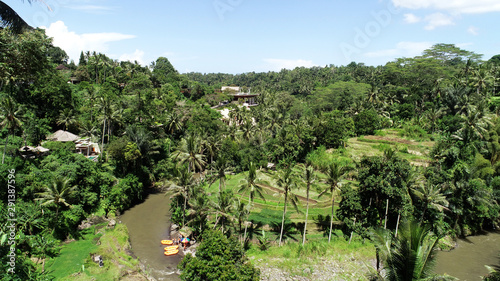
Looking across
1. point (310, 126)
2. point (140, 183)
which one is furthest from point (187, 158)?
point (310, 126)

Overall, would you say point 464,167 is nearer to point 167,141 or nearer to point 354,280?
point 354,280

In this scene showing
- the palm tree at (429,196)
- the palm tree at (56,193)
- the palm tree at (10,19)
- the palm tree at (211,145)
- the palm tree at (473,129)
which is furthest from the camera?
the palm tree at (211,145)

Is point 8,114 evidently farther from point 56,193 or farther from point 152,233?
point 152,233

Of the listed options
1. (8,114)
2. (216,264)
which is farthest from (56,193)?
(216,264)

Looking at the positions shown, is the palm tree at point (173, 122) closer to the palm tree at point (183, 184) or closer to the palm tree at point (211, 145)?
the palm tree at point (211, 145)

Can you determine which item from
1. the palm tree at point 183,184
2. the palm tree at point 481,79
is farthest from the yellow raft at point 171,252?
the palm tree at point 481,79
